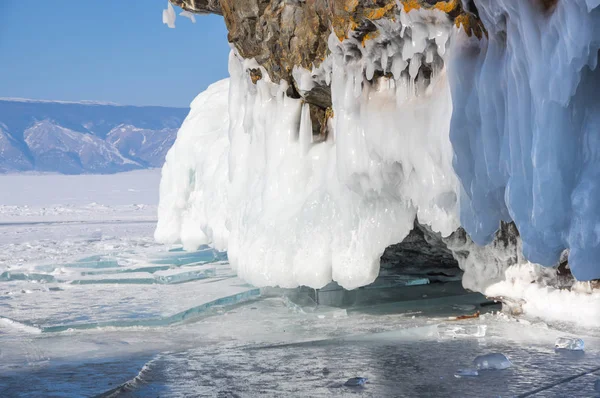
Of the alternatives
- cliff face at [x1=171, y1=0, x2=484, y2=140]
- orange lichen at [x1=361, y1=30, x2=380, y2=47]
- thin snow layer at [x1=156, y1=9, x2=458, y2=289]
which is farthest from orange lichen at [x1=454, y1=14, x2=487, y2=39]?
orange lichen at [x1=361, y1=30, x2=380, y2=47]

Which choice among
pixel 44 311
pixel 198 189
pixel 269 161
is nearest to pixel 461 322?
pixel 269 161

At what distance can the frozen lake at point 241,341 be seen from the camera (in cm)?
249

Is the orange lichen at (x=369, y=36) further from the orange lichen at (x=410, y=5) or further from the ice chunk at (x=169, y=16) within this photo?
the ice chunk at (x=169, y=16)

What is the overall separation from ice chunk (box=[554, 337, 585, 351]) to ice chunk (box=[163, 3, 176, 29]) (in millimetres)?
3473

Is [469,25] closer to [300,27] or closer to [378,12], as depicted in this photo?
[378,12]

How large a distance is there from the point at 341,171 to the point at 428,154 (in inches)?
22.6

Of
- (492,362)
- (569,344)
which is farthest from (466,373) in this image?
(569,344)

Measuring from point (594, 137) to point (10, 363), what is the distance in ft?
7.40

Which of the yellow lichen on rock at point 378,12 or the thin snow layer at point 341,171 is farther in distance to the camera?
the thin snow layer at point 341,171

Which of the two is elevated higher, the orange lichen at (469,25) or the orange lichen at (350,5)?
the orange lichen at (350,5)

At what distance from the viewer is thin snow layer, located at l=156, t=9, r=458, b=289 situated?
3.33 metres

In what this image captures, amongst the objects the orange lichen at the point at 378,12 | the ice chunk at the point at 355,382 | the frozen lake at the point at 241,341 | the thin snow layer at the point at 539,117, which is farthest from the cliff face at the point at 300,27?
the ice chunk at the point at 355,382

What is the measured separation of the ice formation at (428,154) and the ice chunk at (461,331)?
36 centimetres

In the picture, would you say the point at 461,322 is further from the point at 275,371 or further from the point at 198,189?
the point at 198,189
